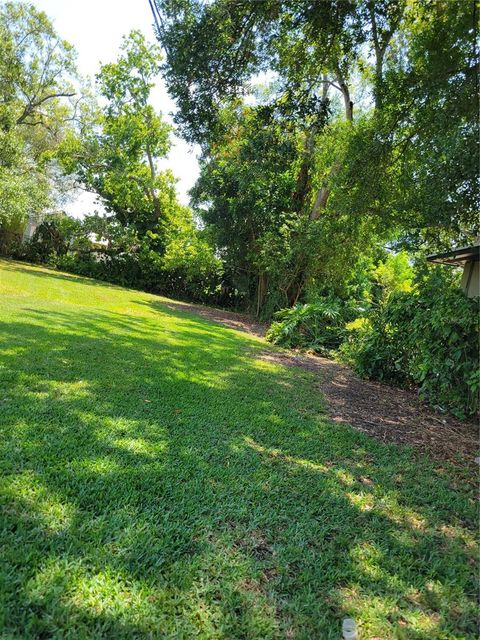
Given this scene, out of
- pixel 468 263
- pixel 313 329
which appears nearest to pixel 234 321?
pixel 313 329

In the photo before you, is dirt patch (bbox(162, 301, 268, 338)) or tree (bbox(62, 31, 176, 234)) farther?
tree (bbox(62, 31, 176, 234))

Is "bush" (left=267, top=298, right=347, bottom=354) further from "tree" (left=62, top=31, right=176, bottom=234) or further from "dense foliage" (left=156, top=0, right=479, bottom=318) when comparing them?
"tree" (left=62, top=31, right=176, bottom=234)

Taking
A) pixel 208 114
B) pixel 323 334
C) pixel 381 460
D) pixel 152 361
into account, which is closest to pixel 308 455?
pixel 381 460

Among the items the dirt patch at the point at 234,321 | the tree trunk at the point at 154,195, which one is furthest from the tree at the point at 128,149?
the dirt patch at the point at 234,321

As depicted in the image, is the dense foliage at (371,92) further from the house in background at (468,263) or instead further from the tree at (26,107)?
the tree at (26,107)

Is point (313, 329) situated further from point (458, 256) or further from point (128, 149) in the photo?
point (128, 149)

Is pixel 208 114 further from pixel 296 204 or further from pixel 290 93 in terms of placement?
pixel 296 204

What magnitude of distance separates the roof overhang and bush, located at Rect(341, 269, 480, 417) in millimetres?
743

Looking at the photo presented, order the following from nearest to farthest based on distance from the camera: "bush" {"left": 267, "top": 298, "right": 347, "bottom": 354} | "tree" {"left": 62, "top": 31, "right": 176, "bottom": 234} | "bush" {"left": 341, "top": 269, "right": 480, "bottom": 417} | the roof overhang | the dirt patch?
1. "bush" {"left": 341, "top": 269, "right": 480, "bottom": 417}
2. the roof overhang
3. "bush" {"left": 267, "top": 298, "right": 347, "bottom": 354}
4. the dirt patch
5. "tree" {"left": 62, "top": 31, "right": 176, "bottom": 234}

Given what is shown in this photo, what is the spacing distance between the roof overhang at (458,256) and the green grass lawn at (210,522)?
12.8 ft

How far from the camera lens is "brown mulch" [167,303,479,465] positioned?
13.2ft

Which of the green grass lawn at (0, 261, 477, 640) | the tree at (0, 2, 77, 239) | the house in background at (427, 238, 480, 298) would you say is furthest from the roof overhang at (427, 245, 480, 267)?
the tree at (0, 2, 77, 239)

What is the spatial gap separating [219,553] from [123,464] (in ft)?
3.24

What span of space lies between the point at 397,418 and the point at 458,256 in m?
3.60
